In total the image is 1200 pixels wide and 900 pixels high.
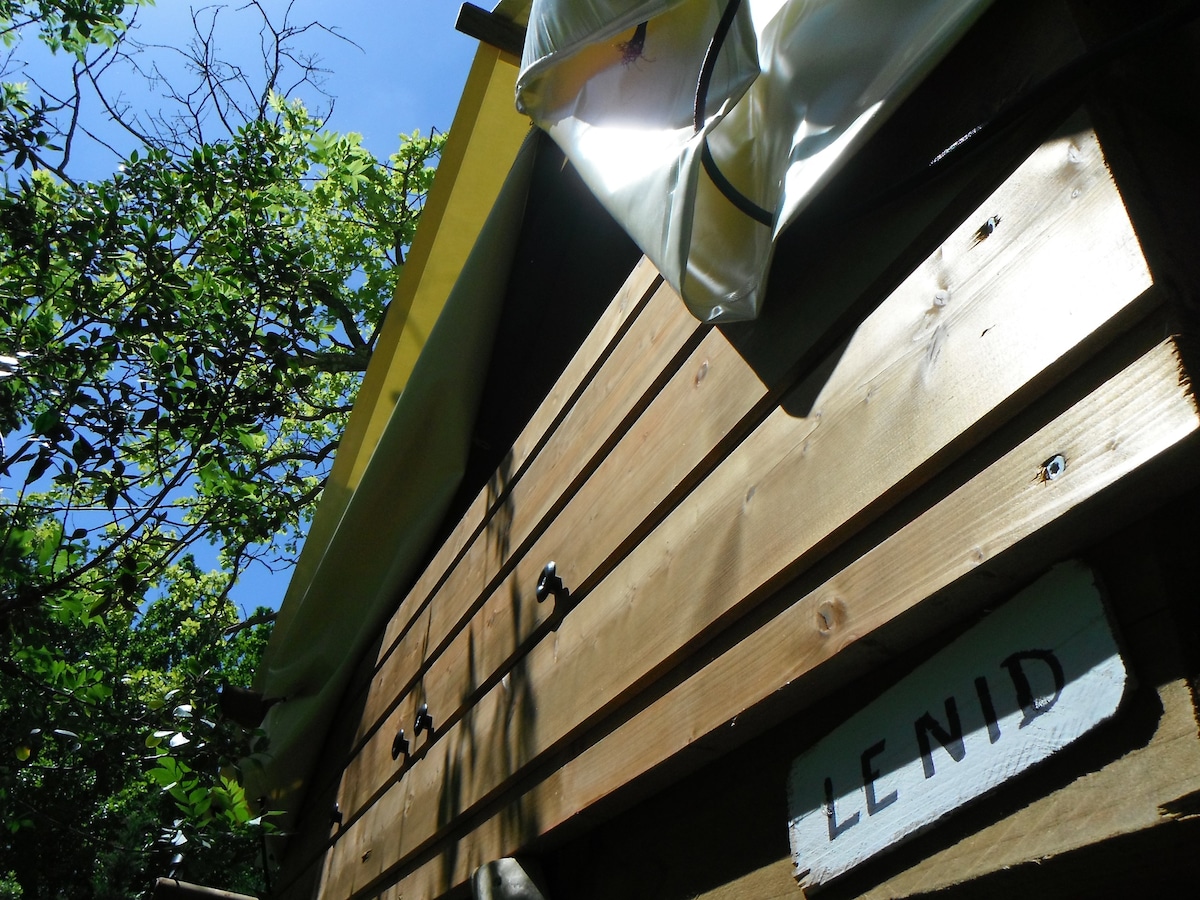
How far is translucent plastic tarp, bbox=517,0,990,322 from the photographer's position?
3.50 feet

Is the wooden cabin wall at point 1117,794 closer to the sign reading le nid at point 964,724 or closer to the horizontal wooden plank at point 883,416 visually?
the sign reading le nid at point 964,724

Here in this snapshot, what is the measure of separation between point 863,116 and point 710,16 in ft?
1.56

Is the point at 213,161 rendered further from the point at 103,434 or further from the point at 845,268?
the point at 845,268

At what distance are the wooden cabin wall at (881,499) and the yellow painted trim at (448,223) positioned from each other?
5.62 ft

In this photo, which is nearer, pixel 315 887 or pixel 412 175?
pixel 315 887

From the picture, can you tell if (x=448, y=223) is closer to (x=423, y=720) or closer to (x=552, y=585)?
(x=423, y=720)

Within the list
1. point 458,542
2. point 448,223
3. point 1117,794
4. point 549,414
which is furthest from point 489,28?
point 1117,794

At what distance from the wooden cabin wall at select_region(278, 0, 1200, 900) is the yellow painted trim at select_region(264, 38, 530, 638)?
171cm

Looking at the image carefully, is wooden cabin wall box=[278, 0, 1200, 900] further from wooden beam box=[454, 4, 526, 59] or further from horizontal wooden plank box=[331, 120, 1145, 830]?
wooden beam box=[454, 4, 526, 59]

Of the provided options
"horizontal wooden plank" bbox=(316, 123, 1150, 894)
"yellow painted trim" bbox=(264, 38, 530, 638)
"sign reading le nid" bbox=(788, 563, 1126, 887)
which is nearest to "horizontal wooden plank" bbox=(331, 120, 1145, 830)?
"horizontal wooden plank" bbox=(316, 123, 1150, 894)

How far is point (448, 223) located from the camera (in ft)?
11.8

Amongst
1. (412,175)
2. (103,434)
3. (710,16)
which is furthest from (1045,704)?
(412,175)

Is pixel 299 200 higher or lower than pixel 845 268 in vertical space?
higher

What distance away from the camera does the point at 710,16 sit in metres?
1.41
